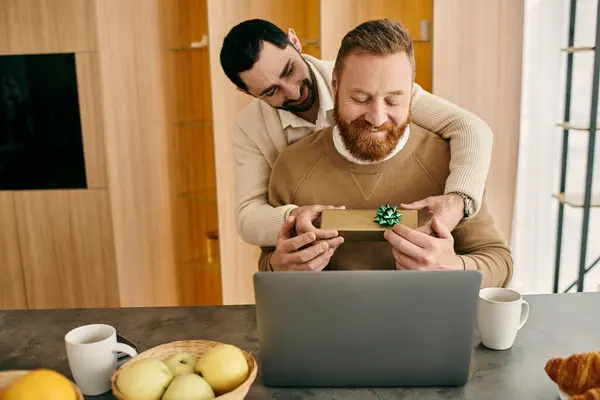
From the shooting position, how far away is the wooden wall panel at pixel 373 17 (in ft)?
9.25

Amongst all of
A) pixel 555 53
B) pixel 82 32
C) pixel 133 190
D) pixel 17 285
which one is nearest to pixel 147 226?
pixel 133 190

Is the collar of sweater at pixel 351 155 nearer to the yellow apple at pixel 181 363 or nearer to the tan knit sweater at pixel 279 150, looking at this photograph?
the tan knit sweater at pixel 279 150

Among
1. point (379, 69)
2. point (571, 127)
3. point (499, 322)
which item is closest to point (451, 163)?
point (379, 69)

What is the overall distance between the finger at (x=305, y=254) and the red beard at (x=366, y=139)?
408 mm

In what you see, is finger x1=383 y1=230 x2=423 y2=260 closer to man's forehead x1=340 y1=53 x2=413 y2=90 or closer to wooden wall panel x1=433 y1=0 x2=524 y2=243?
man's forehead x1=340 y1=53 x2=413 y2=90

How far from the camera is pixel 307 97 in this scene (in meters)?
1.92

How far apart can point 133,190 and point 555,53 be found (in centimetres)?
236

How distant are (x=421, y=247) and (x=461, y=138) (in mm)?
504

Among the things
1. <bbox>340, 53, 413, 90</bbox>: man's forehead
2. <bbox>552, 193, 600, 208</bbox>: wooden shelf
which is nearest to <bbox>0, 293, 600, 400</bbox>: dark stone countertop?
<bbox>340, 53, 413, 90</bbox>: man's forehead

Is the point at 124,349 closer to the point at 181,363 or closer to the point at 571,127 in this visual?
the point at 181,363

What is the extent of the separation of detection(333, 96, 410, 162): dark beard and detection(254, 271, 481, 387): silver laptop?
2.44 feet

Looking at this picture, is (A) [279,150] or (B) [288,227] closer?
(B) [288,227]

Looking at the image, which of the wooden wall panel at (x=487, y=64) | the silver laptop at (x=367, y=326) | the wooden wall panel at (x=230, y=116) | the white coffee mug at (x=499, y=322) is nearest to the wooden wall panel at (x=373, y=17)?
the wooden wall panel at (x=487, y=64)

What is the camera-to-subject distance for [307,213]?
58.4 inches
